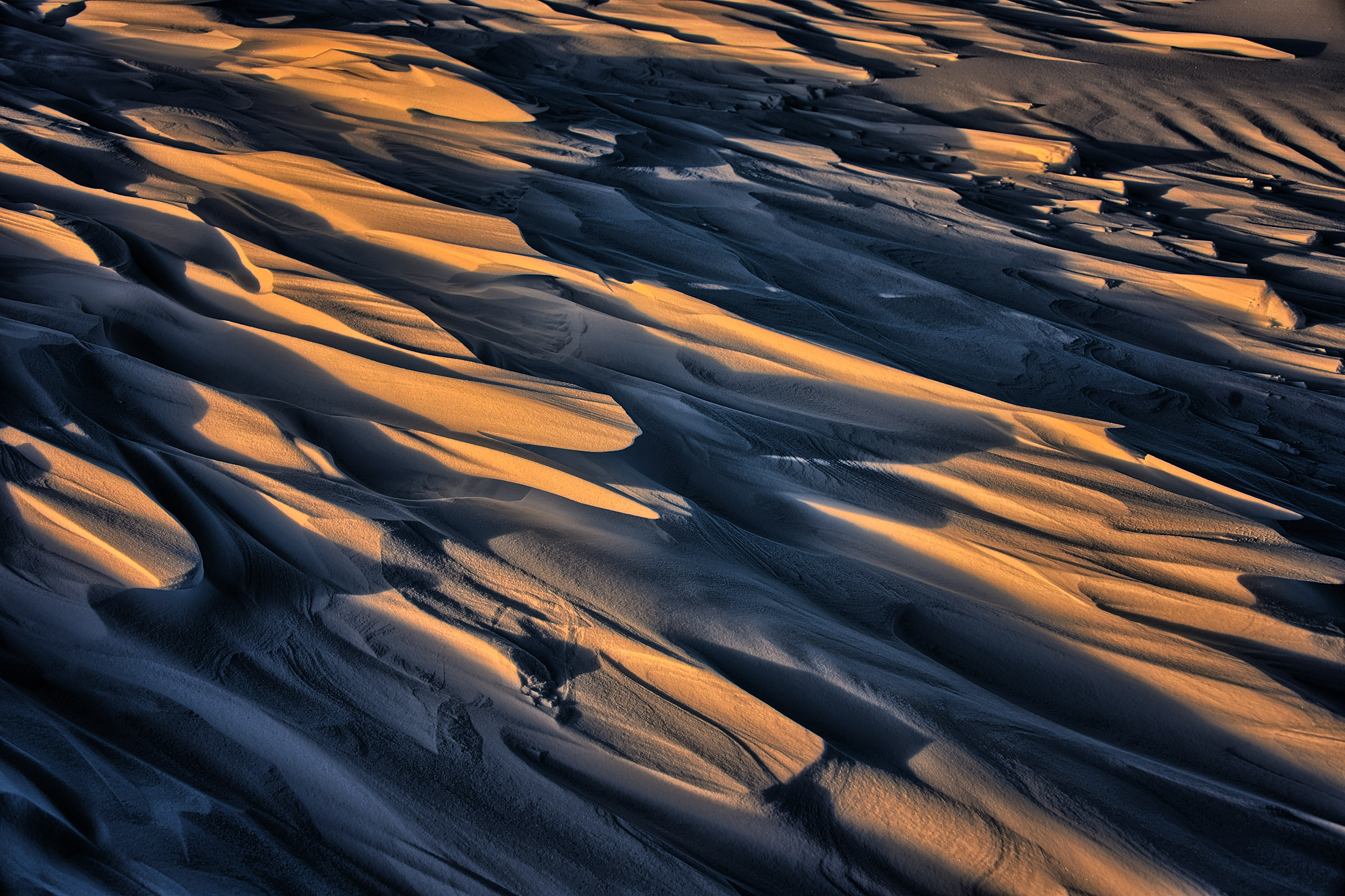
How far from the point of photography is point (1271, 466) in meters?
1.77

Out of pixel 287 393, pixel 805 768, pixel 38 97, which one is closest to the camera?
pixel 805 768

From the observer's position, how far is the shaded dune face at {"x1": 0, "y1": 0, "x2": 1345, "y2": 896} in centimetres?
107

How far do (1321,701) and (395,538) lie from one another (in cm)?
149

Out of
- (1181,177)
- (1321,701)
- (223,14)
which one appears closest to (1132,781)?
(1321,701)

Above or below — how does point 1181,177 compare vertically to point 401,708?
above

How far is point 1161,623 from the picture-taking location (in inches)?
53.4

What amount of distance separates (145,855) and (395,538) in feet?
1.79

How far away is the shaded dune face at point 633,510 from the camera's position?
1.07 meters

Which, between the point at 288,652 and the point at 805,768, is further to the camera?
the point at 288,652

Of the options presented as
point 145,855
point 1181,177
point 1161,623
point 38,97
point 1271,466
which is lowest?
point 145,855

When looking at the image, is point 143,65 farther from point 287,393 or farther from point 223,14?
point 287,393

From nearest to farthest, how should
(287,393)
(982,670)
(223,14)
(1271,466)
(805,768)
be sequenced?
(805,768)
(982,670)
(287,393)
(1271,466)
(223,14)

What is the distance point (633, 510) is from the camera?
1440mm

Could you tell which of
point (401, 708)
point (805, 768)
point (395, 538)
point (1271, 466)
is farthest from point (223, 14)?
point (1271, 466)
